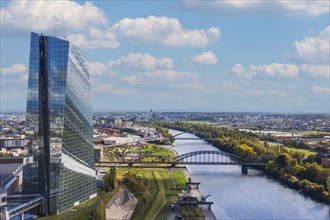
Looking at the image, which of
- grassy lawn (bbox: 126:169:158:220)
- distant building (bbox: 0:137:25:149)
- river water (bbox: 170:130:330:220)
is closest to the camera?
grassy lawn (bbox: 126:169:158:220)

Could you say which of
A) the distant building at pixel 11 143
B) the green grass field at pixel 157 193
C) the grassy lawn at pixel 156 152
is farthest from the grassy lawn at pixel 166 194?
the distant building at pixel 11 143

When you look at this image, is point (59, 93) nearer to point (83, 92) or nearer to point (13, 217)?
point (83, 92)

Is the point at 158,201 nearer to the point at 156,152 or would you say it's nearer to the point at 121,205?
the point at 121,205

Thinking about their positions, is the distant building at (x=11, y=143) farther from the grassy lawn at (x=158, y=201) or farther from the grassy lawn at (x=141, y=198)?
the grassy lawn at (x=158, y=201)

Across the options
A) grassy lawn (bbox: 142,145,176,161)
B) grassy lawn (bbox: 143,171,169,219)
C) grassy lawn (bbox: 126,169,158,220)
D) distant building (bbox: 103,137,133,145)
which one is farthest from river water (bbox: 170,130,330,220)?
distant building (bbox: 103,137,133,145)

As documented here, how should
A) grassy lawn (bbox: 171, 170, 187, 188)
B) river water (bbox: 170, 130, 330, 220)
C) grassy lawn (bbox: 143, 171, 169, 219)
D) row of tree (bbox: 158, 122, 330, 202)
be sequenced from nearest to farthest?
1. grassy lawn (bbox: 143, 171, 169, 219)
2. river water (bbox: 170, 130, 330, 220)
3. row of tree (bbox: 158, 122, 330, 202)
4. grassy lawn (bbox: 171, 170, 187, 188)

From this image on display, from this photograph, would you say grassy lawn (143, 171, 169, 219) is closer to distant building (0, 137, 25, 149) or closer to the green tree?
the green tree
